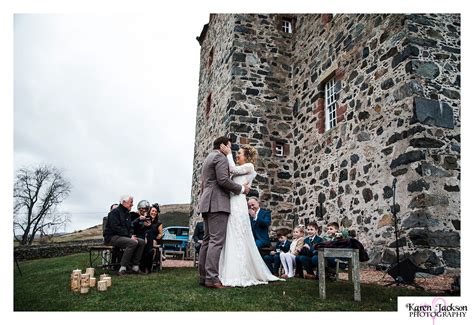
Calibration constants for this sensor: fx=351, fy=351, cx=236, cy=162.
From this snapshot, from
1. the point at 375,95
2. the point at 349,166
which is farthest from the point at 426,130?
the point at 349,166

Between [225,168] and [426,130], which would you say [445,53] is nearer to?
[426,130]

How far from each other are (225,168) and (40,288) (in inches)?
118

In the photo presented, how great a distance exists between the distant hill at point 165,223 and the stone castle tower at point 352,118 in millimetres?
15961

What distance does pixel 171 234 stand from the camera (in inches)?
590

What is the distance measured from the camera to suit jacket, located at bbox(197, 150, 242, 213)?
456cm

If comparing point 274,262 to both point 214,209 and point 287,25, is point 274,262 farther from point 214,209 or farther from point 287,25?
point 287,25

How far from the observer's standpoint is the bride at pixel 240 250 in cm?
460

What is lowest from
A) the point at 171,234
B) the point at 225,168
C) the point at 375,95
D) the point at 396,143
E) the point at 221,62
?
the point at 171,234

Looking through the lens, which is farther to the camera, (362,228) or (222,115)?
(222,115)

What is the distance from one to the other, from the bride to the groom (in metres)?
0.18

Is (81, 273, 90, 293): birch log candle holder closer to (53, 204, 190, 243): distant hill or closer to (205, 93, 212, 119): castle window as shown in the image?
(205, 93, 212, 119): castle window

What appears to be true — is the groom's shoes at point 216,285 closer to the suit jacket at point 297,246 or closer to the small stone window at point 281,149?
the suit jacket at point 297,246

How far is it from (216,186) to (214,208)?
0.32m
